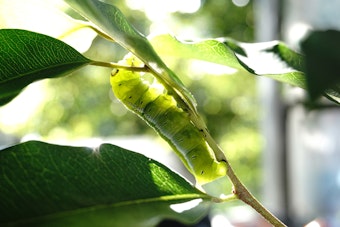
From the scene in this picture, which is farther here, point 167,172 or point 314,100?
point 167,172

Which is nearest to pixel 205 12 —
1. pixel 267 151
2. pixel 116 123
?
pixel 116 123

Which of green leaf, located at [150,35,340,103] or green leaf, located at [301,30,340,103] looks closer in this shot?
green leaf, located at [301,30,340,103]

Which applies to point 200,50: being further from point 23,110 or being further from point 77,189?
point 23,110

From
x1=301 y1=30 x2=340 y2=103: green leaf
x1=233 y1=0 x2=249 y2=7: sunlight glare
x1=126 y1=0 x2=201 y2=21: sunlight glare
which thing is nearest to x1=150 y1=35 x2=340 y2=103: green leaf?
x1=301 y1=30 x2=340 y2=103: green leaf

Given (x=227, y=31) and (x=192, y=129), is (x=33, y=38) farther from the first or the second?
(x=227, y=31)

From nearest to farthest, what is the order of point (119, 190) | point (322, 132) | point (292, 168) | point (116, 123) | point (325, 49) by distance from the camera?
point (325, 49) → point (119, 190) → point (322, 132) → point (292, 168) → point (116, 123)

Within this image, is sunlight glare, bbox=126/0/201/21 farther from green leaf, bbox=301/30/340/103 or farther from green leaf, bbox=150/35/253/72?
green leaf, bbox=301/30/340/103
